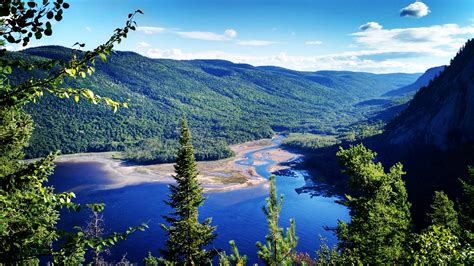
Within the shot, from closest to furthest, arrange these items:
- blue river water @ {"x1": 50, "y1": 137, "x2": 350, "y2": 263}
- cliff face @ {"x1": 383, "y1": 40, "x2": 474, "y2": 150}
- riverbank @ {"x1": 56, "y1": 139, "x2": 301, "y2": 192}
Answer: blue river water @ {"x1": 50, "y1": 137, "x2": 350, "y2": 263} → cliff face @ {"x1": 383, "y1": 40, "x2": 474, "y2": 150} → riverbank @ {"x1": 56, "y1": 139, "x2": 301, "y2": 192}

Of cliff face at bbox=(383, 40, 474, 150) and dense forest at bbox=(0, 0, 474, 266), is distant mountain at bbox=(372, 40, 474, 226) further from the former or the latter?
dense forest at bbox=(0, 0, 474, 266)

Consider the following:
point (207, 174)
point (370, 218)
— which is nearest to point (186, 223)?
point (370, 218)

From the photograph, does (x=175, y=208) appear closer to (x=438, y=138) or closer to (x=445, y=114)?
(x=438, y=138)

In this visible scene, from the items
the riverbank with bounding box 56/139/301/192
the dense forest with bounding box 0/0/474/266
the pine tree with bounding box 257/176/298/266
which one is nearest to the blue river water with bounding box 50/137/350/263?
A: the riverbank with bounding box 56/139/301/192

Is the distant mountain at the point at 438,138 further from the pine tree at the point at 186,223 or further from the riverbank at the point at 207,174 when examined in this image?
the pine tree at the point at 186,223

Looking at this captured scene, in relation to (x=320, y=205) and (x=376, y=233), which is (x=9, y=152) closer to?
(x=376, y=233)

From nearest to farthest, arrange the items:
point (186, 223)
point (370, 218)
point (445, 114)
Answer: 1. point (370, 218)
2. point (186, 223)
3. point (445, 114)
